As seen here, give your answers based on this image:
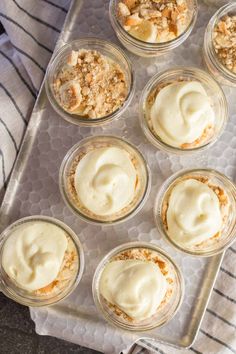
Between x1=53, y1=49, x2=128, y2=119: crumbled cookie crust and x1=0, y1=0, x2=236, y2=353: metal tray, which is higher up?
x1=53, y1=49, x2=128, y2=119: crumbled cookie crust

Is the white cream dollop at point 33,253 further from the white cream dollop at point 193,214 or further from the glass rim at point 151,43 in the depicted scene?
the glass rim at point 151,43

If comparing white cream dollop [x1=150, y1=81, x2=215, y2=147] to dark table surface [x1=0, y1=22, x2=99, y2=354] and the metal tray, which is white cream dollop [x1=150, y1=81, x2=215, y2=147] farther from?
dark table surface [x1=0, y1=22, x2=99, y2=354]

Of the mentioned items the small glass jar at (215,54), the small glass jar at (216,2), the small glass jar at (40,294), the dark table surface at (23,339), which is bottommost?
the dark table surface at (23,339)

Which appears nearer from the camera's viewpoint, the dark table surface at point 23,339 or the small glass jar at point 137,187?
the small glass jar at point 137,187

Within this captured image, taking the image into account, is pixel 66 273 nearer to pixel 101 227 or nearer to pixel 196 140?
pixel 101 227

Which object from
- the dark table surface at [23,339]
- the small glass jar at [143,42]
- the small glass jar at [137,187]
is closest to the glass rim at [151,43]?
the small glass jar at [143,42]

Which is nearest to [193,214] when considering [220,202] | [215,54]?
[220,202]

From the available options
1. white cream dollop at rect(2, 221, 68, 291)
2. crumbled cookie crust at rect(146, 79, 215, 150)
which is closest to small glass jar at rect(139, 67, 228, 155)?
crumbled cookie crust at rect(146, 79, 215, 150)
